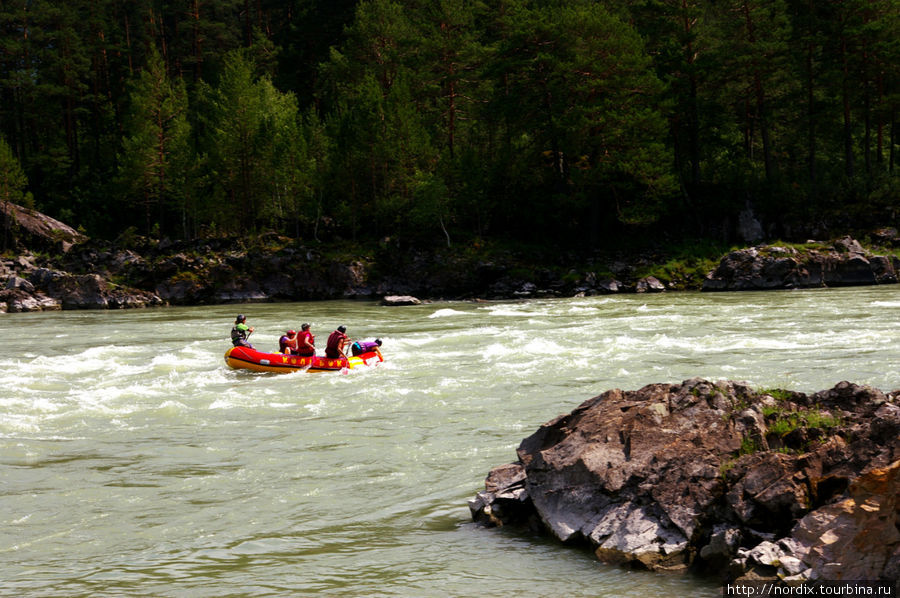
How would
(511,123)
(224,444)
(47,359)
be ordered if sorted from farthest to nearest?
(511,123)
(47,359)
(224,444)

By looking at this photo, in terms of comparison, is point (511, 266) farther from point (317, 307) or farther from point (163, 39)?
A: point (163, 39)

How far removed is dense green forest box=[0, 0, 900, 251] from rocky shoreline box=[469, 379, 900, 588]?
36.3 meters

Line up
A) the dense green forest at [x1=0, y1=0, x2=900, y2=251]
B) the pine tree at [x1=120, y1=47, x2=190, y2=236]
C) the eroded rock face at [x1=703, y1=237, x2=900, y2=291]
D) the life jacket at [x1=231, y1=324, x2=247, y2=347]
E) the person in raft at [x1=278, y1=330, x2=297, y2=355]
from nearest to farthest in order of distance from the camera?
the person in raft at [x1=278, y1=330, x2=297, y2=355] → the life jacket at [x1=231, y1=324, x2=247, y2=347] → the eroded rock face at [x1=703, y1=237, x2=900, y2=291] → the dense green forest at [x1=0, y1=0, x2=900, y2=251] → the pine tree at [x1=120, y1=47, x2=190, y2=236]

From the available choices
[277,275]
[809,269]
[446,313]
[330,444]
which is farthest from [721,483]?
[277,275]

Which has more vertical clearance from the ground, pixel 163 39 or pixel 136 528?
pixel 163 39

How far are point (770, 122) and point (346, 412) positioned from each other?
40.3m

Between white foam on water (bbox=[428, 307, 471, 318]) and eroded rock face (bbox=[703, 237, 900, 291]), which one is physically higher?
eroded rock face (bbox=[703, 237, 900, 291])

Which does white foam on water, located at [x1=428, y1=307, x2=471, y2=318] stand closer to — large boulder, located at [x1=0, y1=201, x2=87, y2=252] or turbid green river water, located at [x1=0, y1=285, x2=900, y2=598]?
turbid green river water, located at [x1=0, y1=285, x2=900, y2=598]

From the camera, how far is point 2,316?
38.5m

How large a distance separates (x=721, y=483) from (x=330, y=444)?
6.59 metres

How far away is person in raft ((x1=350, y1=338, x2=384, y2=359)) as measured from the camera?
63.3ft

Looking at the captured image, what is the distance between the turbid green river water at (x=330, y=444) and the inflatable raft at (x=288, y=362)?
1.17ft

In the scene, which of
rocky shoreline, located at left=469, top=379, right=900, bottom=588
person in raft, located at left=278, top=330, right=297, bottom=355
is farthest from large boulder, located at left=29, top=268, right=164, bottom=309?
rocky shoreline, located at left=469, top=379, right=900, bottom=588

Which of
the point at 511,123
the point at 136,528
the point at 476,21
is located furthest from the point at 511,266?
the point at 136,528
